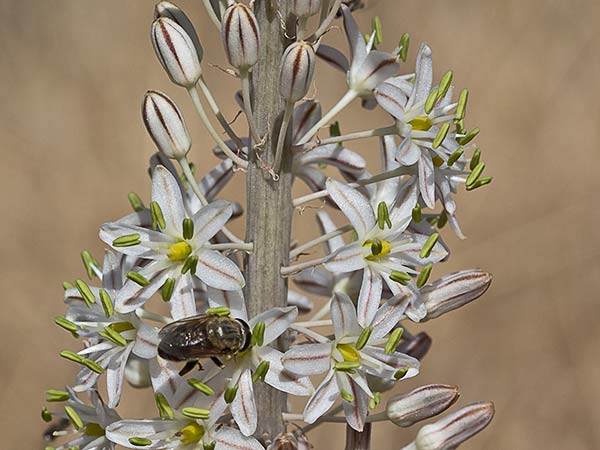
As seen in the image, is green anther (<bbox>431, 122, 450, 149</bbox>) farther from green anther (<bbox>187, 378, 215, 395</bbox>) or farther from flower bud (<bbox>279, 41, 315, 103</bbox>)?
green anther (<bbox>187, 378, 215, 395</bbox>)

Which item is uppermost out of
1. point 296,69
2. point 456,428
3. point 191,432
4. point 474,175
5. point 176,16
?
point 176,16

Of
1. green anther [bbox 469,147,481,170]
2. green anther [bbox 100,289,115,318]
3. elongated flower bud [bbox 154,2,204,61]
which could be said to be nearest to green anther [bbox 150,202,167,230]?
green anther [bbox 100,289,115,318]

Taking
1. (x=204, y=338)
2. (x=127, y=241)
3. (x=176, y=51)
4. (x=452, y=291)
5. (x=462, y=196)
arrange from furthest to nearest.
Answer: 1. (x=462, y=196)
2. (x=452, y=291)
3. (x=176, y=51)
4. (x=127, y=241)
5. (x=204, y=338)

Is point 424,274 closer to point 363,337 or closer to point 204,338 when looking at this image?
point 363,337

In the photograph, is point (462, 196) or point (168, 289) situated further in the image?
point (462, 196)

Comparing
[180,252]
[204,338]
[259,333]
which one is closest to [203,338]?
[204,338]

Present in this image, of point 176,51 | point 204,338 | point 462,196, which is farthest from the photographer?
point 462,196

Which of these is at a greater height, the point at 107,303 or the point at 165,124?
the point at 165,124
